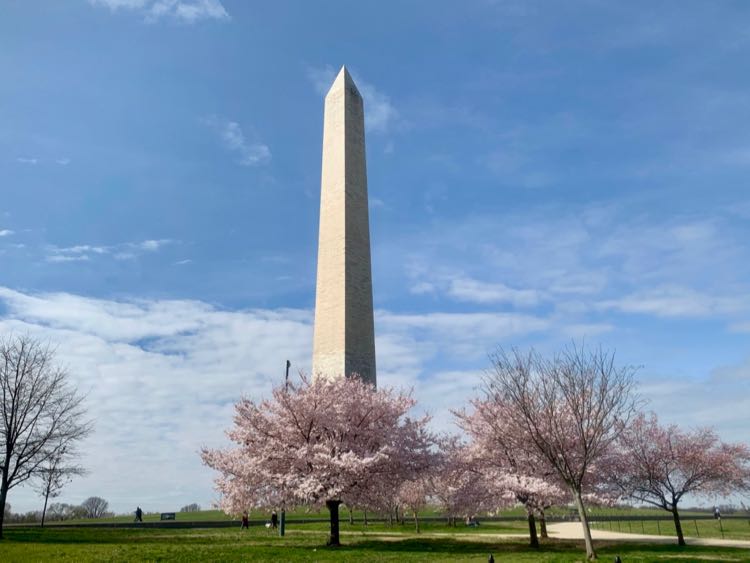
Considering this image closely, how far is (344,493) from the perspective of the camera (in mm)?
23156

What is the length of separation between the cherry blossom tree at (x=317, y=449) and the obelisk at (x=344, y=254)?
24.1 ft

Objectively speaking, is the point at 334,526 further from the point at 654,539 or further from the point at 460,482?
the point at 654,539

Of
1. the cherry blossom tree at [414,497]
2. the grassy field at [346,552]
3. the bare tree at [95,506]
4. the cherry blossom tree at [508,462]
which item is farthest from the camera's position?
the bare tree at [95,506]

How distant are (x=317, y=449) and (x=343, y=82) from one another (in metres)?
27.0

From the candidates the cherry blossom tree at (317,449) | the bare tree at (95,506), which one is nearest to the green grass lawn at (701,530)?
the cherry blossom tree at (317,449)

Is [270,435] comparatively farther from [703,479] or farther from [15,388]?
[703,479]

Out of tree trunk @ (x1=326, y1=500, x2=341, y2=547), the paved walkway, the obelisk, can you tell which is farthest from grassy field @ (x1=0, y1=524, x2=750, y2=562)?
the obelisk

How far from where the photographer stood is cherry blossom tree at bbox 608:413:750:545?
2861 cm

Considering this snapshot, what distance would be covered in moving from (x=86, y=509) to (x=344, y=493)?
2979 inches

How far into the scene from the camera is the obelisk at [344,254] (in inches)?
1326

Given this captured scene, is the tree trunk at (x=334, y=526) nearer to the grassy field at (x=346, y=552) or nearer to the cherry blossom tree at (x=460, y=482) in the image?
the grassy field at (x=346, y=552)

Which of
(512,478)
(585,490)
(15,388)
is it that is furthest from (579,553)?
(15,388)

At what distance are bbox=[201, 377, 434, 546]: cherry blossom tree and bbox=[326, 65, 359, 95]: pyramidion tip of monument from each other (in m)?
23.2

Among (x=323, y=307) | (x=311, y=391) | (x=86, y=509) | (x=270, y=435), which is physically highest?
(x=323, y=307)
